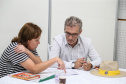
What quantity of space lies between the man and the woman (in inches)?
17.2

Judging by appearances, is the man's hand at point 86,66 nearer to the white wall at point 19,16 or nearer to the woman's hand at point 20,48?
the woman's hand at point 20,48

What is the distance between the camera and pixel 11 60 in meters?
2.24

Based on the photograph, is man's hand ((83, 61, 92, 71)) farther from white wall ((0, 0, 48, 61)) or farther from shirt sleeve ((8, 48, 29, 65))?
white wall ((0, 0, 48, 61))

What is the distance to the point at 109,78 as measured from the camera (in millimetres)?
2168

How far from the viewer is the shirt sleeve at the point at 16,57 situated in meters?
2.18

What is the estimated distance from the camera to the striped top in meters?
2.19

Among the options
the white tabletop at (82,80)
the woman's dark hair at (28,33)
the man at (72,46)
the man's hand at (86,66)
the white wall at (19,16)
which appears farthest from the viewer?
the white wall at (19,16)

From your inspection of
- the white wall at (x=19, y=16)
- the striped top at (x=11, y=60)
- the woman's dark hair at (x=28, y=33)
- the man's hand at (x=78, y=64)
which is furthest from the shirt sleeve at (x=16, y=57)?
the white wall at (x=19, y=16)

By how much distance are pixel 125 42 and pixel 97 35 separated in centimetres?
50

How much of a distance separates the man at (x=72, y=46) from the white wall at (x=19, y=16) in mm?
923

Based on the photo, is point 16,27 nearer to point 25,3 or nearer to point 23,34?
point 25,3

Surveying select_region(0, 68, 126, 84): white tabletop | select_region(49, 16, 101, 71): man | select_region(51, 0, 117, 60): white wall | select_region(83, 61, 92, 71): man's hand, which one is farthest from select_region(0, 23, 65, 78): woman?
select_region(51, 0, 117, 60): white wall

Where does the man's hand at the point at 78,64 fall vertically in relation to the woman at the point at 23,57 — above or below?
below

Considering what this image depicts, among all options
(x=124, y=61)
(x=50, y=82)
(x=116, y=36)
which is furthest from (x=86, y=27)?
(x=50, y=82)
